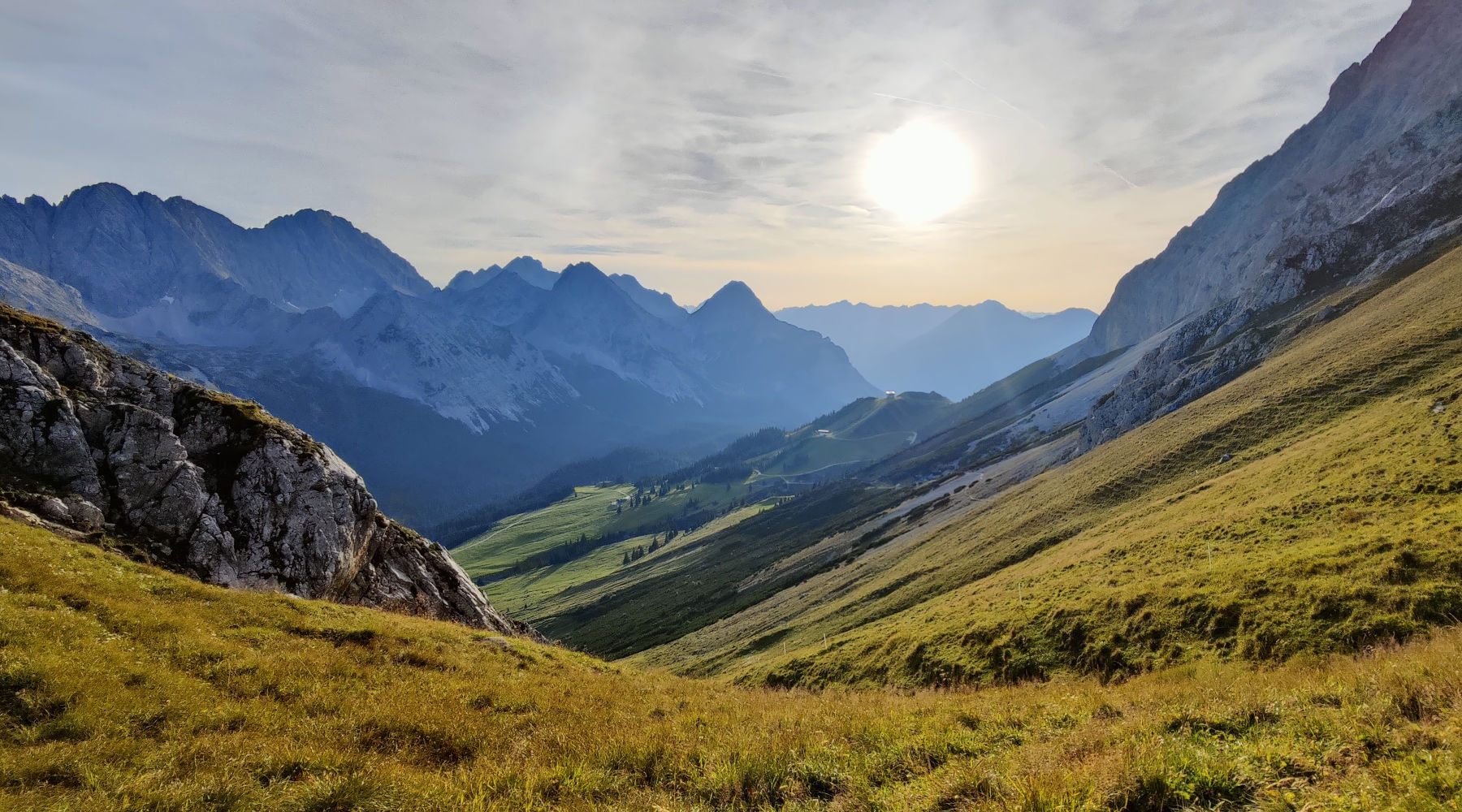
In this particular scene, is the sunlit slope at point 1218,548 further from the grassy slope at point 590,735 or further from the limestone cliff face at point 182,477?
the limestone cliff face at point 182,477

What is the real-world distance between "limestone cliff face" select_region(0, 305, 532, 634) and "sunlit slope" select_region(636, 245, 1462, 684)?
90.1 feet

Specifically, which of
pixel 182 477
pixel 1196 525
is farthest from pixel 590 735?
pixel 1196 525

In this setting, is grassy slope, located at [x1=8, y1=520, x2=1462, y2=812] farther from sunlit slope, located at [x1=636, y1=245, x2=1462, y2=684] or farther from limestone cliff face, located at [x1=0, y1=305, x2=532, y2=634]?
limestone cliff face, located at [x1=0, y1=305, x2=532, y2=634]

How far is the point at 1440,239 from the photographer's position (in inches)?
3012

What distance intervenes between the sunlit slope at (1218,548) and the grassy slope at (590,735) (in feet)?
17.9

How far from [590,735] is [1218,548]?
30146mm

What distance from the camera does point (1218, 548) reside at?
1084 inches

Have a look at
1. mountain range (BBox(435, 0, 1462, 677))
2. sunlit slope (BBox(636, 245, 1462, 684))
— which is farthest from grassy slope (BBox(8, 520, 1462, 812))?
mountain range (BBox(435, 0, 1462, 677))

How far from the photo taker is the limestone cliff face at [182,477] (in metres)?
24.7

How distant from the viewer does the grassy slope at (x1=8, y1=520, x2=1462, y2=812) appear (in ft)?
25.4

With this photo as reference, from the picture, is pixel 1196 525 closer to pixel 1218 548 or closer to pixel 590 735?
pixel 1218 548

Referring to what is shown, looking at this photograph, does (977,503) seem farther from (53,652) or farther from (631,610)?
(53,652)

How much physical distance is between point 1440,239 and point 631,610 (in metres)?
148

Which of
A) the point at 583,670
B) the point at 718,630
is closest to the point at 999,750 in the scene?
the point at 583,670
